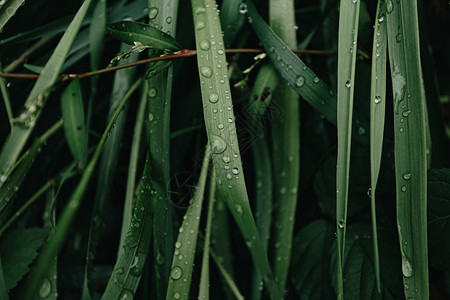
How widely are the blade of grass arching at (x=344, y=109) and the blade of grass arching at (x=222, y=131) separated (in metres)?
0.11

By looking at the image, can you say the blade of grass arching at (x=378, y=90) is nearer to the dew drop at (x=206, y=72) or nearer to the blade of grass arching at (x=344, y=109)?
the blade of grass arching at (x=344, y=109)

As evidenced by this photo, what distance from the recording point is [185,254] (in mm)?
550

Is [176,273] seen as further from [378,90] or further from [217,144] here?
[378,90]

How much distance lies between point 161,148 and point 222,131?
5.2 inches

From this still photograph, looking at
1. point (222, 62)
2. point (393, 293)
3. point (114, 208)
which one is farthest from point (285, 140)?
point (114, 208)

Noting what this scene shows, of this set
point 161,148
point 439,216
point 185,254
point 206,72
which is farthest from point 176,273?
point 439,216

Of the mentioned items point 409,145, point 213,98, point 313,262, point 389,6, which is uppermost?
point 389,6

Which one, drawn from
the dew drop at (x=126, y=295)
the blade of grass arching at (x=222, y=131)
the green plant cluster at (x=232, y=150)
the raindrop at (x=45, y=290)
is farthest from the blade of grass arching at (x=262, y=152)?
the raindrop at (x=45, y=290)

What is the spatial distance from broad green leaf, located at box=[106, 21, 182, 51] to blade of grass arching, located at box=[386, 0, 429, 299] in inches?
13.3

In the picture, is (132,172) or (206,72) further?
→ (132,172)

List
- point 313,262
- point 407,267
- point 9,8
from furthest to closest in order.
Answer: point 313,262 → point 9,8 → point 407,267

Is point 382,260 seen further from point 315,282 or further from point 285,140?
point 285,140

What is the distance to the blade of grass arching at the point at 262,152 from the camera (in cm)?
65

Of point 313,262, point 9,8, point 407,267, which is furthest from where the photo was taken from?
point 313,262
